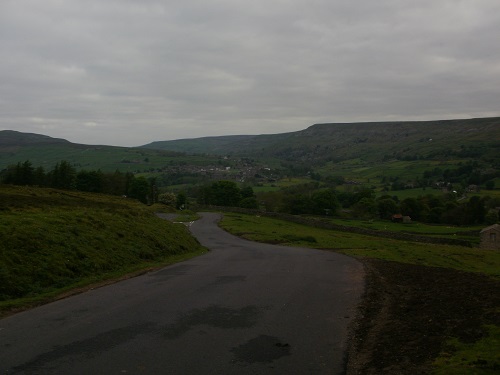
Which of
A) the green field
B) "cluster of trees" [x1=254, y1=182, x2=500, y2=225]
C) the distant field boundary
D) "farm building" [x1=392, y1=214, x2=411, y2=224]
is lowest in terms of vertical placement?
"farm building" [x1=392, y1=214, x2=411, y2=224]

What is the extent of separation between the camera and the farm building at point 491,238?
60.8 metres

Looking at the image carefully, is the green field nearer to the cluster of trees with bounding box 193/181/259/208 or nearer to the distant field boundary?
the distant field boundary

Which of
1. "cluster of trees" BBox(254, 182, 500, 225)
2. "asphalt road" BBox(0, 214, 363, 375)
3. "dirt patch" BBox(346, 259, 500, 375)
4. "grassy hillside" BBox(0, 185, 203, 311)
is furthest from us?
"cluster of trees" BBox(254, 182, 500, 225)

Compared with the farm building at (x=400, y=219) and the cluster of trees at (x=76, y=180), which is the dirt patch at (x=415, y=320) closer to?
the cluster of trees at (x=76, y=180)

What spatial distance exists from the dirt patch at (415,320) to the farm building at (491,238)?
50.1 m

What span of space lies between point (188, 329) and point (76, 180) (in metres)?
90.1

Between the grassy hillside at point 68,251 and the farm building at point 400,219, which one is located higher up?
the grassy hillside at point 68,251

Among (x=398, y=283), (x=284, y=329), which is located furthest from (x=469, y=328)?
(x=398, y=283)

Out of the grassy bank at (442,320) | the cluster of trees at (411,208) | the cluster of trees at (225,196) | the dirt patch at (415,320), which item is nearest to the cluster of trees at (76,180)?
the cluster of trees at (225,196)

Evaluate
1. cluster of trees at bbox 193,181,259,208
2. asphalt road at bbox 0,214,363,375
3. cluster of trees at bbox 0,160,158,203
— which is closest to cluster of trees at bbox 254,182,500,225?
cluster of trees at bbox 193,181,259,208

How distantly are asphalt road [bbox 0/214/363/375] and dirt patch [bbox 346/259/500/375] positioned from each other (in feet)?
1.60

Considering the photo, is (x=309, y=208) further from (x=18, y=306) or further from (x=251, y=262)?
(x=18, y=306)

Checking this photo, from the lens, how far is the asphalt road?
813 cm

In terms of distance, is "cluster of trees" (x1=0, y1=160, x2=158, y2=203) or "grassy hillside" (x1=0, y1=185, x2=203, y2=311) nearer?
"grassy hillside" (x1=0, y1=185, x2=203, y2=311)
